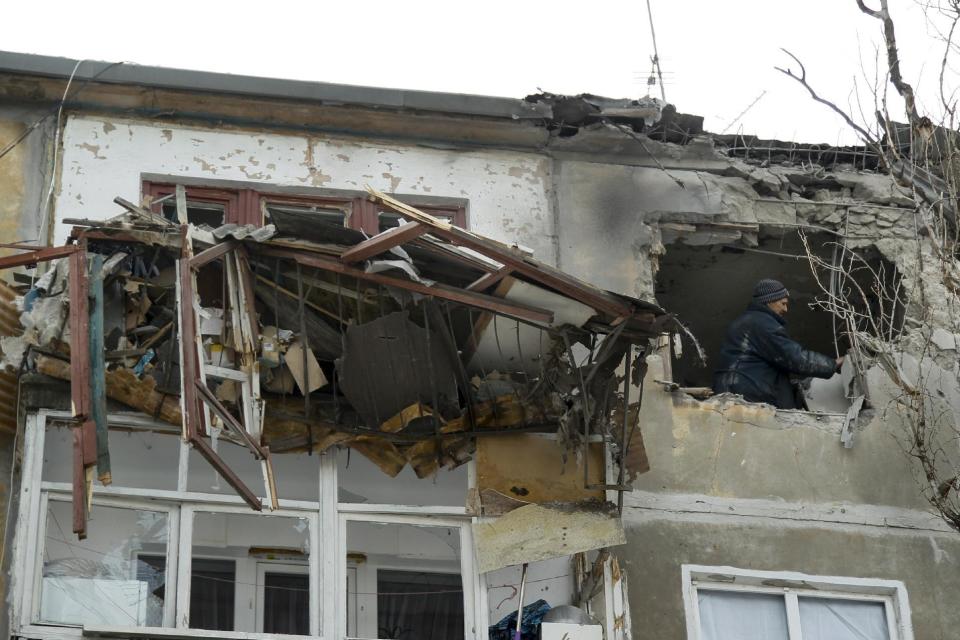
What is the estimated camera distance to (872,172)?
1417 centimetres

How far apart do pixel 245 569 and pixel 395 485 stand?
1.17 meters

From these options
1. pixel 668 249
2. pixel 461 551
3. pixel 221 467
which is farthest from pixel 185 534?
pixel 668 249

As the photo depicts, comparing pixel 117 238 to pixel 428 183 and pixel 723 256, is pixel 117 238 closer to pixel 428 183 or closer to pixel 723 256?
pixel 428 183

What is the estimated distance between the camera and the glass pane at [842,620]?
474 inches

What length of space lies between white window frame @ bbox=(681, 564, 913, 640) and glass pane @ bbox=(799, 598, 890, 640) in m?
0.04

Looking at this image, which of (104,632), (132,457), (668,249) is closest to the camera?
(104,632)

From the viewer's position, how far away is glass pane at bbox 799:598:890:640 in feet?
39.5

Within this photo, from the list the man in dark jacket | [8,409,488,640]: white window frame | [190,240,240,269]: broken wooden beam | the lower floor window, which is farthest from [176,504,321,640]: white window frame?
the man in dark jacket

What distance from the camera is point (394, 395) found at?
11555 mm

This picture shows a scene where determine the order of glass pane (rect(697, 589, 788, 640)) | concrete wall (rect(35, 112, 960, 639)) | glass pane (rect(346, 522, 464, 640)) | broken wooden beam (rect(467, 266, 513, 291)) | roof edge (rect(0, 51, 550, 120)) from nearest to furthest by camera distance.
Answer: broken wooden beam (rect(467, 266, 513, 291)) → glass pane (rect(346, 522, 464, 640)) → glass pane (rect(697, 589, 788, 640)) → concrete wall (rect(35, 112, 960, 639)) → roof edge (rect(0, 51, 550, 120))

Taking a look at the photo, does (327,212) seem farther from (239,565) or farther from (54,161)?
(239,565)

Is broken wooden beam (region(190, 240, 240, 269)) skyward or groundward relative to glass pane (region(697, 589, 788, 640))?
skyward

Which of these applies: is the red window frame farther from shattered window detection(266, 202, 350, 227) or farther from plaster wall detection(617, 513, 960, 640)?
plaster wall detection(617, 513, 960, 640)

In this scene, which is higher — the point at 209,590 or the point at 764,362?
the point at 764,362
